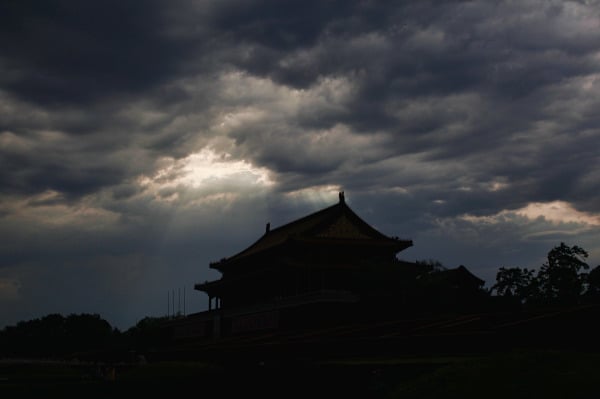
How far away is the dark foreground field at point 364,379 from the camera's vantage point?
705 cm

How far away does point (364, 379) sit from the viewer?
11.5 meters

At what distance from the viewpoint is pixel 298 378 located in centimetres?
1212

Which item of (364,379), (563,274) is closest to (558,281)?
(563,274)

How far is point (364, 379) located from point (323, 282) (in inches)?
1289

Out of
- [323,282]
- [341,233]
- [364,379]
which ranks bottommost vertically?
[364,379]

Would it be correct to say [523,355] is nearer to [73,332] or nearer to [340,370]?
[340,370]

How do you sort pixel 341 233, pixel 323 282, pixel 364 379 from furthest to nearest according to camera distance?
pixel 341 233, pixel 323 282, pixel 364 379

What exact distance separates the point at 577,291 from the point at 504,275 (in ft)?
18.0

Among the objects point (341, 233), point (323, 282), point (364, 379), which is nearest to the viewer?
point (364, 379)

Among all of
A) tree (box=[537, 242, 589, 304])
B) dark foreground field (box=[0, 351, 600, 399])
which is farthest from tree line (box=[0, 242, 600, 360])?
dark foreground field (box=[0, 351, 600, 399])

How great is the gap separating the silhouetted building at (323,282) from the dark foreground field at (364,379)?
65.8ft

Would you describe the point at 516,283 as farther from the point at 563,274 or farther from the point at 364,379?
the point at 364,379

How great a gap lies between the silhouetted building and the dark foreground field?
790 inches

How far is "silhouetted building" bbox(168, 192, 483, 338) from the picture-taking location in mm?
38000
